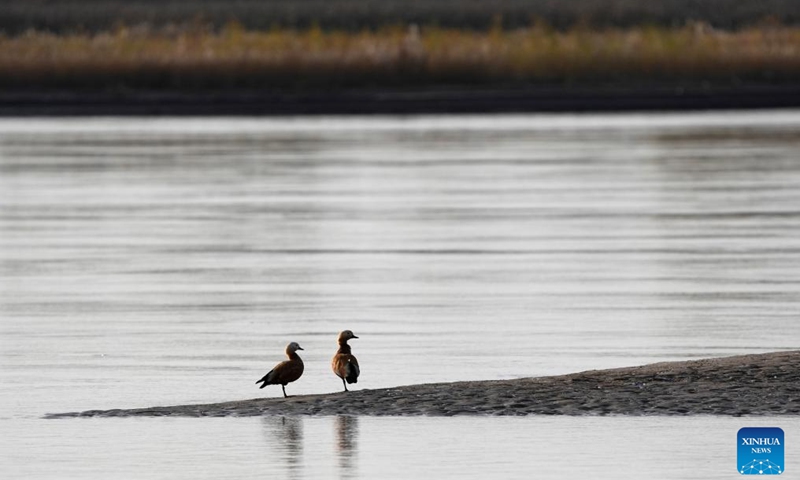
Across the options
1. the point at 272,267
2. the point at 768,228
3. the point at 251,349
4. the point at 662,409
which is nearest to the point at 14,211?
the point at 272,267

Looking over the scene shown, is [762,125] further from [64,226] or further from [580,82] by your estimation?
[64,226]

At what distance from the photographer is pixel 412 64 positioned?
46625 millimetres

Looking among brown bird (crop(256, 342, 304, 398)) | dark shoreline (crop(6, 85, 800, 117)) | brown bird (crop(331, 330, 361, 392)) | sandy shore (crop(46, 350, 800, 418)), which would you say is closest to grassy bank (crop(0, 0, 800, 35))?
dark shoreline (crop(6, 85, 800, 117))

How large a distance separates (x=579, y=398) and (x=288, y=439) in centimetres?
155

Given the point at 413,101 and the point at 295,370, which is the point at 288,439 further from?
the point at 413,101

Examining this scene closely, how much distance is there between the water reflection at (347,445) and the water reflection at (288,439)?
16cm

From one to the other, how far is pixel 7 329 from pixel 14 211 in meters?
9.98

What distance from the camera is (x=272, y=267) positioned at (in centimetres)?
1747

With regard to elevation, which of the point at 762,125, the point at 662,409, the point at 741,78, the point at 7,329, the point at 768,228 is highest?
the point at 741,78

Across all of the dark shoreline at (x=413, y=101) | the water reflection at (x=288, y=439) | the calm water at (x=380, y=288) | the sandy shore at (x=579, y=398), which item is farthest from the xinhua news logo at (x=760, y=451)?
the dark shoreline at (x=413, y=101)

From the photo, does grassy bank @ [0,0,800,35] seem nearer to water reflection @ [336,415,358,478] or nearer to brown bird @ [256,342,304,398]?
brown bird @ [256,342,304,398]

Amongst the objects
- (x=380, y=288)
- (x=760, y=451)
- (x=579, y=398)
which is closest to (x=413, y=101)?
(x=380, y=288)

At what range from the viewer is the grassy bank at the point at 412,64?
151ft

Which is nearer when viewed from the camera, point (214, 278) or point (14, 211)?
point (214, 278)
